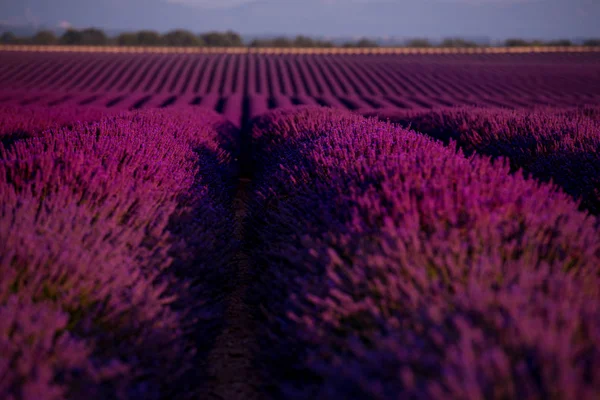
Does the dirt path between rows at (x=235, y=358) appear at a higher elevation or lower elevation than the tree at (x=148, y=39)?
lower

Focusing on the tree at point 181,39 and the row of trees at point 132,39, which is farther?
the row of trees at point 132,39

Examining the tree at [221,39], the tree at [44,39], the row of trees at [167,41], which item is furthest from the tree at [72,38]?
the tree at [221,39]

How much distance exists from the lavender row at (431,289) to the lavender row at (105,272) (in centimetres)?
43

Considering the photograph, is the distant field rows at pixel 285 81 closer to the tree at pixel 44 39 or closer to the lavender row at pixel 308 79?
the lavender row at pixel 308 79

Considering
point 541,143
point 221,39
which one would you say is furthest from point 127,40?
point 541,143

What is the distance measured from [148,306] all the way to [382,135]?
250 cm

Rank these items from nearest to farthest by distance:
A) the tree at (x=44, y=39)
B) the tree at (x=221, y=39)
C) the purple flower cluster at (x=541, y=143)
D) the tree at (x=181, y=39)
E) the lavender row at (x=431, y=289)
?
the lavender row at (x=431, y=289) → the purple flower cluster at (x=541, y=143) → the tree at (x=181, y=39) → the tree at (x=44, y=39) → the tree at (x=221, y=39)

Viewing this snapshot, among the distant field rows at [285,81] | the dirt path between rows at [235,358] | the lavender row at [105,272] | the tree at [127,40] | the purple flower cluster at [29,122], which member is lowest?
the dirt path between rows at [235,358]

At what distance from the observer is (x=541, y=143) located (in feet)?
16.1

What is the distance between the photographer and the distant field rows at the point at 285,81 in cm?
1636

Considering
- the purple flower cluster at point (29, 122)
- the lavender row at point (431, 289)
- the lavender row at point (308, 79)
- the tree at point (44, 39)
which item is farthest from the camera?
the tree at point (44, 39)

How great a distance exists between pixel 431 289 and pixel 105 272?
1.46 m

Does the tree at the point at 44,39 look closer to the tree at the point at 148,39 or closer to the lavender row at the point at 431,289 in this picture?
the tree at the point at 148,39

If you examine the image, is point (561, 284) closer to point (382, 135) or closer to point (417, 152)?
point (417, 152)
